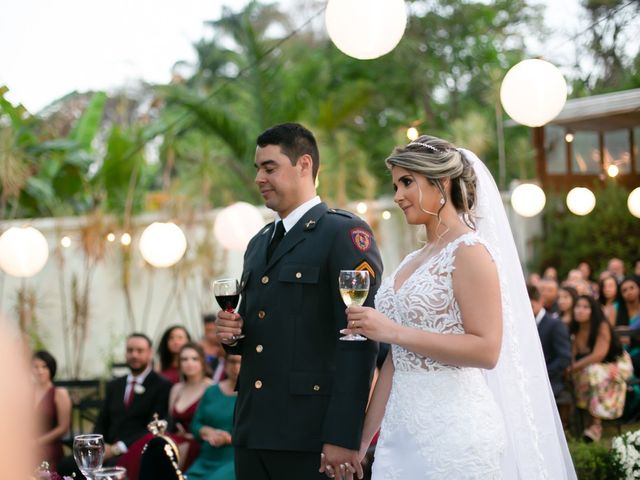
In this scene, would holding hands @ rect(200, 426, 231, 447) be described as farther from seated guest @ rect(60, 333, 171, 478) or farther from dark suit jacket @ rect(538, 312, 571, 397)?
dark suit jacket @ rect(538, 312, 571, 397)

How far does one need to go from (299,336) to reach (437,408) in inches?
26.6

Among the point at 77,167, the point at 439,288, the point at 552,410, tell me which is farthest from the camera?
the point at 77,167

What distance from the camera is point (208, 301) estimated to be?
50.8 feet

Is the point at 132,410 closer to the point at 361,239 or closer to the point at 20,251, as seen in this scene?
the point at 20,251

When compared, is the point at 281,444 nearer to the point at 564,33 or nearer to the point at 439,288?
the point at 439,288

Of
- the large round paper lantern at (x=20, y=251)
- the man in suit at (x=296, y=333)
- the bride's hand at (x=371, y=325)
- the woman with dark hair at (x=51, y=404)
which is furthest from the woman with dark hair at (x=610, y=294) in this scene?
the bride's hand at (x=371, y=325)

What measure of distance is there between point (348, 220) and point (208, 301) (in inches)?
462

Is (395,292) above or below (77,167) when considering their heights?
below

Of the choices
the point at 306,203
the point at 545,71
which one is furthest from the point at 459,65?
the point at 306,203

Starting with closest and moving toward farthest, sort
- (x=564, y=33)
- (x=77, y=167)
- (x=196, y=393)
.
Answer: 1. (x=196, y=393)
2. (x=77, y=167)
3. (x=564, y=33)

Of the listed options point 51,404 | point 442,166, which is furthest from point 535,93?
point 442,166

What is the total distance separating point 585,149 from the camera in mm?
19609

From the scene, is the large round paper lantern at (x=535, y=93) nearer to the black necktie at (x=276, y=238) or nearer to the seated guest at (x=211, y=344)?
the seated guest at (x=211, y=344)

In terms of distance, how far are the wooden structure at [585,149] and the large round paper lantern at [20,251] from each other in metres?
10.0
